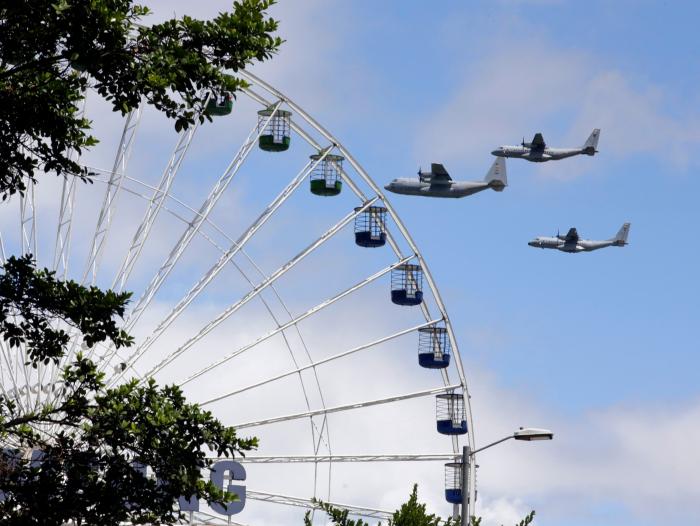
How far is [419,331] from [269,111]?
9.30 meters

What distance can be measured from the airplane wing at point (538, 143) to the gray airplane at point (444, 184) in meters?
16.6

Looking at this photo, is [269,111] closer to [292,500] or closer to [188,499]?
[292,500]

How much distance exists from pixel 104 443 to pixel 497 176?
165ft

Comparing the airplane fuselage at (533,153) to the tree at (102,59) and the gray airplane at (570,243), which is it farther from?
the tree at (102,59)

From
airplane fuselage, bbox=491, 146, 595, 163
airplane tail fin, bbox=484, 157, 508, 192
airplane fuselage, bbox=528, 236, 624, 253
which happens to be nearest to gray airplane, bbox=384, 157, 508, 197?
airplane tail fin, bbox=484, 157, 508, 192

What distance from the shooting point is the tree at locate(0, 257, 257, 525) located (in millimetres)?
22781

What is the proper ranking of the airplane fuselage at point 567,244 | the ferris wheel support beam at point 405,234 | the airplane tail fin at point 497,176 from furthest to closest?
the airplane fuselage at point 567,244, the airplane tail fin at point 497,176, the ferris wheel support beam at point 405,234

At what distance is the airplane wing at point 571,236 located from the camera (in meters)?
107

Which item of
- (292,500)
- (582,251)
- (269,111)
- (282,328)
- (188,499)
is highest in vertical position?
(582,251)

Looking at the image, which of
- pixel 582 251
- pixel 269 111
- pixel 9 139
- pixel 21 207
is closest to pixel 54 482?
pixel 9 139

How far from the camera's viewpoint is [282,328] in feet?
157

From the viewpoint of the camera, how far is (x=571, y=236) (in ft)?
352

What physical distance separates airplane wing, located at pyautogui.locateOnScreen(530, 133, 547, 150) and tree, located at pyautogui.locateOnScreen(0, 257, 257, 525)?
231 ft

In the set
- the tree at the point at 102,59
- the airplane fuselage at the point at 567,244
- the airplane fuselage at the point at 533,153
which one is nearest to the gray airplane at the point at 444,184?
the airplane fuselage at the point at 533,153
